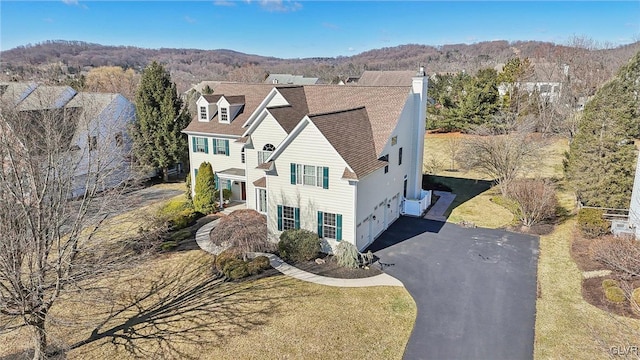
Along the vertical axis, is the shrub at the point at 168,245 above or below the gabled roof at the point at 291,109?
below

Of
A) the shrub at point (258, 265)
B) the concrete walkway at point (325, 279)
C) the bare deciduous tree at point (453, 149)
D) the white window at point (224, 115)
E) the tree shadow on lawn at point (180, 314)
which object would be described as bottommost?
the tree shadow on lawn at point (180, 314)

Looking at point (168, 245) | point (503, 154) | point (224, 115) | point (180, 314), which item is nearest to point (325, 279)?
point (180, 314)

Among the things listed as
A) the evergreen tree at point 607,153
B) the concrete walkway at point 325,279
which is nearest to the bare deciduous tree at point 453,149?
the evergreen tree at point 607,153

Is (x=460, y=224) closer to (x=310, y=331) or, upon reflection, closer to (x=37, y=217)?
(x=310, y=331)

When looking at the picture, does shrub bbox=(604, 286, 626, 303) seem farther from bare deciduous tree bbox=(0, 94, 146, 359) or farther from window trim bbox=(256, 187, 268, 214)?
bare deciduous tree bbox=(0, 94, 146, 359)

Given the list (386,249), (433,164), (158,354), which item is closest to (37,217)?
(158,354)

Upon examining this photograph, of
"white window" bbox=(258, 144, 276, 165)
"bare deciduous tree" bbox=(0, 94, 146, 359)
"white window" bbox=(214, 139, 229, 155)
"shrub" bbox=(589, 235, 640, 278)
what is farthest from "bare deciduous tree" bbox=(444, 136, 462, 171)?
"bare deciduous tree" bbox=(0, 94, 146, 359)

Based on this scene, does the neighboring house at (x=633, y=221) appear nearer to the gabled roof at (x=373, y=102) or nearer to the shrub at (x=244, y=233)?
the gabled roof at (x=373, y=102)
